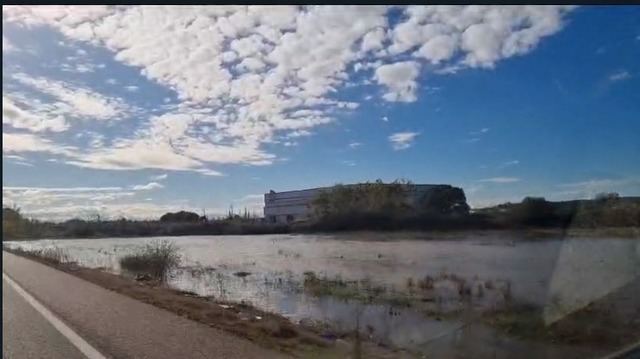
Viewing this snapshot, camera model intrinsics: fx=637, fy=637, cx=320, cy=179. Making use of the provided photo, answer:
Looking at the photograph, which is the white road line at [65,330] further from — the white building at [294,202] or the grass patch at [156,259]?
the grass patch at [156,259]

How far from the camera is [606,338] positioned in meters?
11.3

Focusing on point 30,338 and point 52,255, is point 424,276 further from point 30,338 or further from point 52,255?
point 52,255

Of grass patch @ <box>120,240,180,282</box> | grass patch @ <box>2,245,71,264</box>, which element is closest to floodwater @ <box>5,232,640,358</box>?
grass patch @ <box>120,240,180,282</box>

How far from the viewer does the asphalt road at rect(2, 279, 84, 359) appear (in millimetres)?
9297

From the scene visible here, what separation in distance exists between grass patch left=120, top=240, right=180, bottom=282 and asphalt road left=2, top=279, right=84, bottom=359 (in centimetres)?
1503

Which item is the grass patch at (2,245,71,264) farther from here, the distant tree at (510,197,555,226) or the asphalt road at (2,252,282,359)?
the distant tree at (510,197,555,226)

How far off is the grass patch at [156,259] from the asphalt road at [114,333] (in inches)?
511

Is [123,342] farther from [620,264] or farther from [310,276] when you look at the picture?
[310,276]

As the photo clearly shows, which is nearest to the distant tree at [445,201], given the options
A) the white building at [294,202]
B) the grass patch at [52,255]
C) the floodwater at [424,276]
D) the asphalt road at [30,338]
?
the white building at [294,202]

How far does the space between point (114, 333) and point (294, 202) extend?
985 cm

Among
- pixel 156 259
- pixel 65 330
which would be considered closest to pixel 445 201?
pixel 65 330

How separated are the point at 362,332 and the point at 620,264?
777 cm

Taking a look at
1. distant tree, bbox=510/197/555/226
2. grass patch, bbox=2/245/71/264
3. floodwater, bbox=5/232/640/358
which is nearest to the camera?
floodwater, bbox=5/232/640/358

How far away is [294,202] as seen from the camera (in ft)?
65.6
